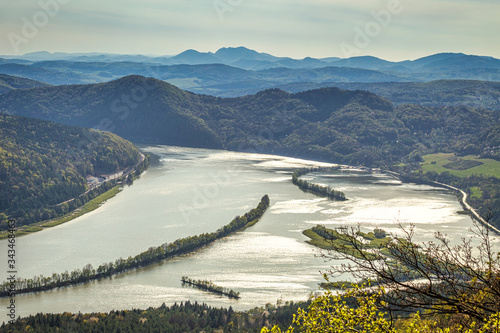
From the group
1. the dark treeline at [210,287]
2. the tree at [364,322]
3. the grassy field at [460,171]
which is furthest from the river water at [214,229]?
the tree at [364,322]

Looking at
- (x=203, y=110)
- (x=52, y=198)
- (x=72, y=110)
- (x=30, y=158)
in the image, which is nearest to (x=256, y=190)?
(x=52, y=198)

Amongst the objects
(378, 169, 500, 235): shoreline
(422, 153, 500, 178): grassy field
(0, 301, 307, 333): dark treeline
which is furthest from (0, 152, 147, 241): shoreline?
(422, 153, 500, 178): grassy field

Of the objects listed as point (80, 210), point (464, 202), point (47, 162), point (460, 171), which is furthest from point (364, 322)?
point (460, 171)

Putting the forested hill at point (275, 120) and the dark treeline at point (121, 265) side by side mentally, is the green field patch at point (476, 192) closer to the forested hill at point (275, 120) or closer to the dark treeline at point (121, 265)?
the forested hill at point (275, 120)

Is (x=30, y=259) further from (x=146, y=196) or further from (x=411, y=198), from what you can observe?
(x=411, y=198)

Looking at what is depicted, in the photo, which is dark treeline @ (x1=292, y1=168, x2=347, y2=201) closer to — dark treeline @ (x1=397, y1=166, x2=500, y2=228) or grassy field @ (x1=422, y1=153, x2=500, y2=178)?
dark treeline @ (x1=397, y1=166, x2=500, y2=228)

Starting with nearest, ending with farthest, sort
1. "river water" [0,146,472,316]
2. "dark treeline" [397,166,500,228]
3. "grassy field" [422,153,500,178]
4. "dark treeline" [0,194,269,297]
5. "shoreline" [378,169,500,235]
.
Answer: "river water" [0,146,472,316] → "dark treeline" [0,194,269,297] → "shoreline" [378,169,500,235] → "dark treeline" [397,166,500,228] → "grassy field" [422,153,500,178]

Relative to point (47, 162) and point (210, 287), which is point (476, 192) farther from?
point (47, 162)
